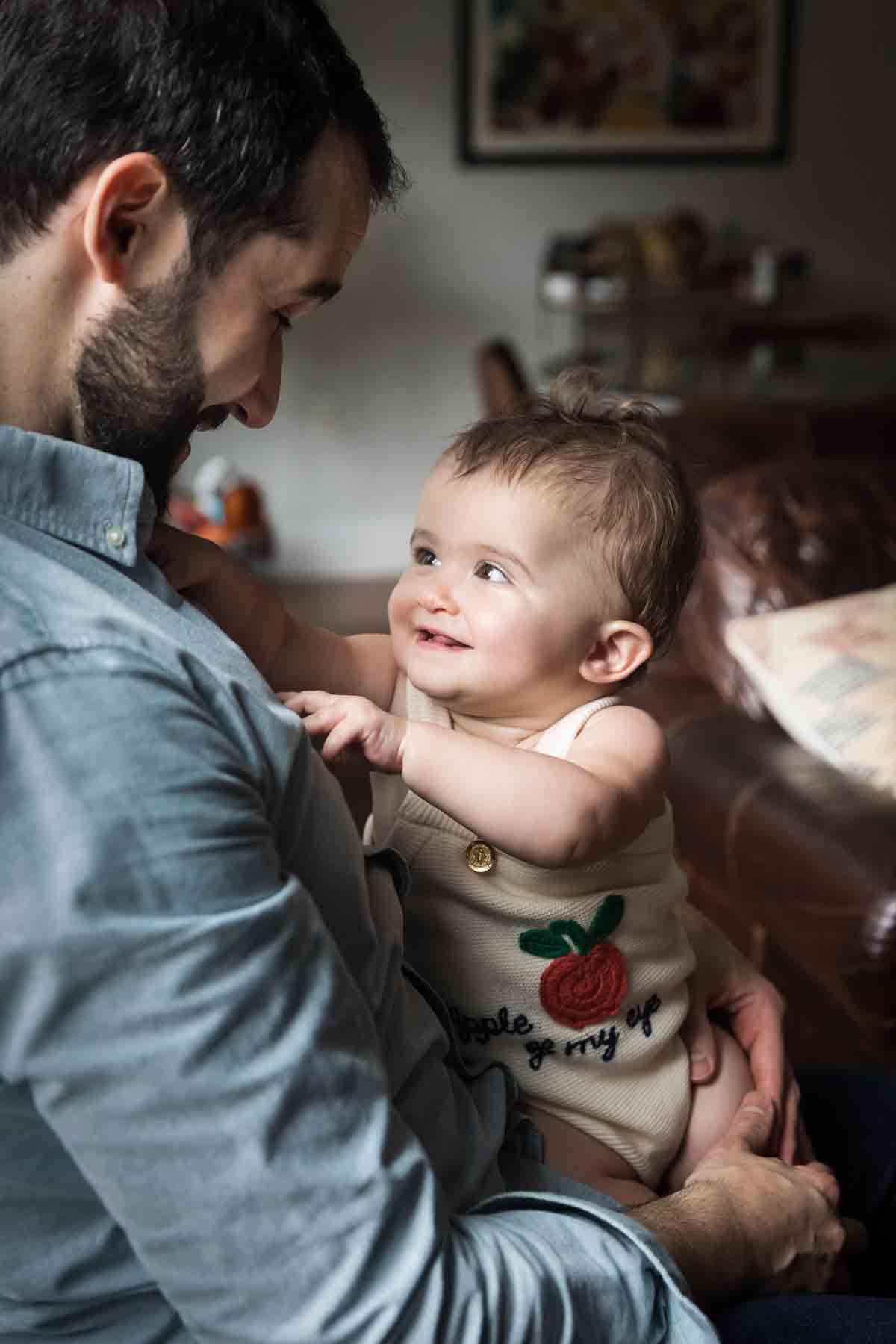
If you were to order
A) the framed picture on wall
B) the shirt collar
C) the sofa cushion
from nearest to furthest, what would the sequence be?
the shirt collar
the sofa cushion
the framed picture on wall

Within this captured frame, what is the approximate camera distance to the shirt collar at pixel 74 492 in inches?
29.8

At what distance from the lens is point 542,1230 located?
2.68ft

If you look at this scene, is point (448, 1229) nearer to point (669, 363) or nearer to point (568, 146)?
point (669, 363)

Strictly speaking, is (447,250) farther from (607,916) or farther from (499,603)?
(607,916)

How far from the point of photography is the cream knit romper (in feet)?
3.41

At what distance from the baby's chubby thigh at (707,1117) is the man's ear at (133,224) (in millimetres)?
→ 794

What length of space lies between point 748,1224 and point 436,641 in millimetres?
504

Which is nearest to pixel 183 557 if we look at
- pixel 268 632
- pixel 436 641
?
pixel 268 632

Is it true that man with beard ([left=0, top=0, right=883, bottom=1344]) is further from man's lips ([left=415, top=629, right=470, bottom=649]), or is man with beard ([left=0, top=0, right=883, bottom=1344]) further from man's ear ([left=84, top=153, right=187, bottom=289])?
man's lips ([left=415, top=629, right=470, bottom=649])

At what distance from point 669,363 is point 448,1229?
16.1 ft

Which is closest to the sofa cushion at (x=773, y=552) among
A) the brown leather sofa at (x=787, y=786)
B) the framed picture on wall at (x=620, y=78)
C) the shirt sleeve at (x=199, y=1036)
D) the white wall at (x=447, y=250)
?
the brown leather sofa at (x=787, y=786)

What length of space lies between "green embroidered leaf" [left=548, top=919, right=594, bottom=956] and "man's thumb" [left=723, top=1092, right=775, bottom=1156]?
213mm

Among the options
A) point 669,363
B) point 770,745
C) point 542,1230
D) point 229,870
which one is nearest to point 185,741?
point 229,870

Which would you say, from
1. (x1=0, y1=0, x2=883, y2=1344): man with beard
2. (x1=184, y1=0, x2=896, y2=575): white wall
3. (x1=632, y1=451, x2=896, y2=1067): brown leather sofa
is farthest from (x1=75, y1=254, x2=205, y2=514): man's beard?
(x1=184, y1=0, x2=896, y2=575): white wall
